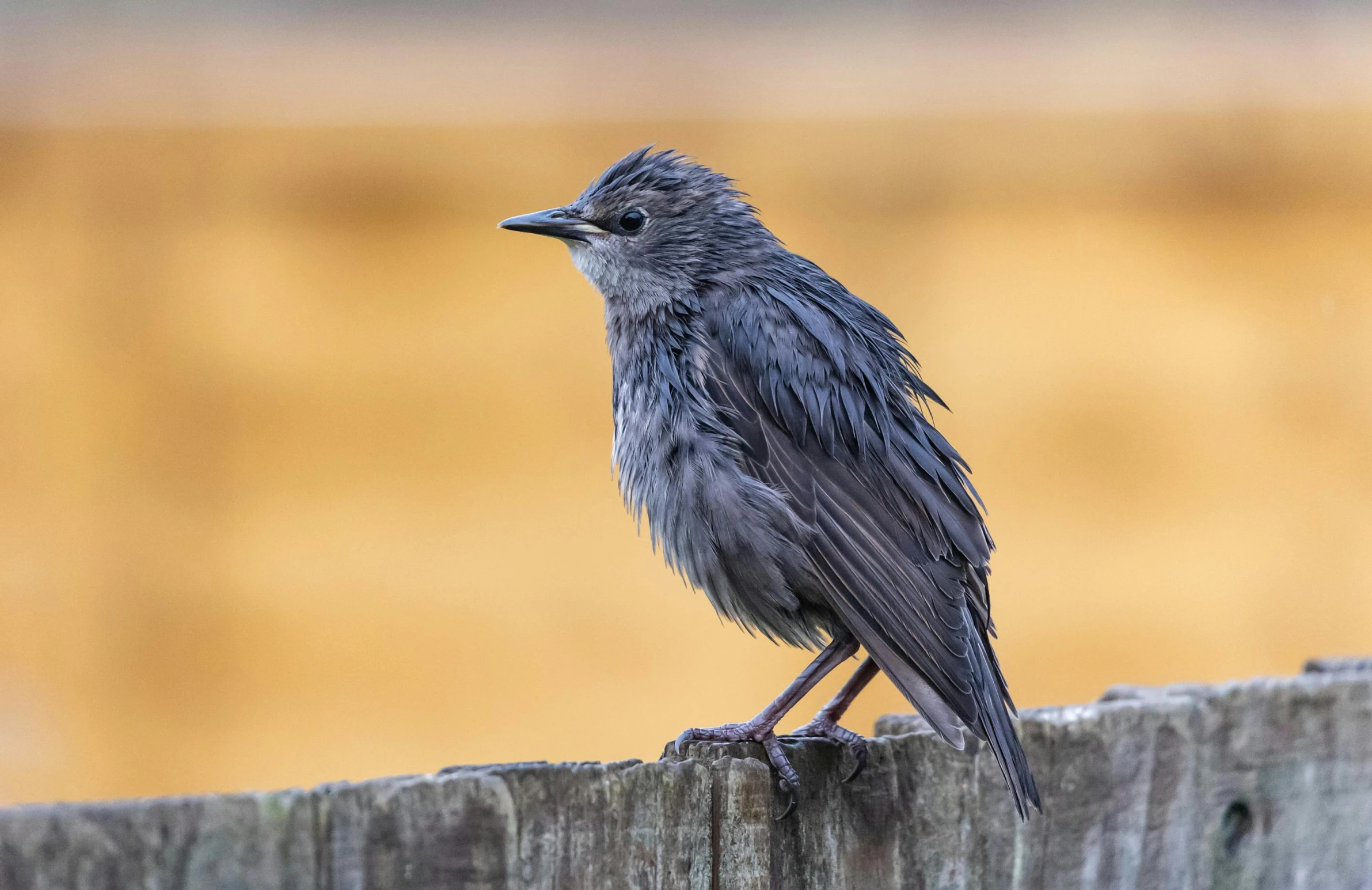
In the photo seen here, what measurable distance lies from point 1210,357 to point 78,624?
14.9ft

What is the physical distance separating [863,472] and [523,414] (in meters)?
2.57

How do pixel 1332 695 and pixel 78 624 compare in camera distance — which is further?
pixel 78 624

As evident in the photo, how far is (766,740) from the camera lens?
2.69 m

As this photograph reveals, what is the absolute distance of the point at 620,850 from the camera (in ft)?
7.00

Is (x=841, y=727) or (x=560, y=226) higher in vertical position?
(x=560, y=226)

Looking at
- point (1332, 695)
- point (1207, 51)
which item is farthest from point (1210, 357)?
point (1332, 695)

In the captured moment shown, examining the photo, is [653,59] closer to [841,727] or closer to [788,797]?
[841,727]

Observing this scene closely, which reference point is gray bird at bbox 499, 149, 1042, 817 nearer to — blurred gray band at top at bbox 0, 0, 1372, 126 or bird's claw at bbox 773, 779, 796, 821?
bird's claw at bbox 773, 779, 796, 821

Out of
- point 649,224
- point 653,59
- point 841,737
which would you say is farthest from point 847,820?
point 653,59

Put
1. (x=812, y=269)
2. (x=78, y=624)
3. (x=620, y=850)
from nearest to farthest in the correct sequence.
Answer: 1. (x=620, y=850)
2. (x=812, y=269)
3. (x=78, y=624)

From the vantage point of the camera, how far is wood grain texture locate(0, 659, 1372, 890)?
188 centimetres

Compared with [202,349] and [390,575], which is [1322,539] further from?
[202,349]

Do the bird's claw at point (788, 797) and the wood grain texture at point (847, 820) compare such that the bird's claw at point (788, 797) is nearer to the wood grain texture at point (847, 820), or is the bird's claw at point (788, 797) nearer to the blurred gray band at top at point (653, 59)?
the wood grain texture at point (847, 820)

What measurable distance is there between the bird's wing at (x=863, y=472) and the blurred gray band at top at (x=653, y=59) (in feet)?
7.80
